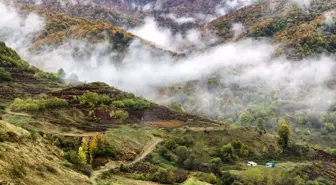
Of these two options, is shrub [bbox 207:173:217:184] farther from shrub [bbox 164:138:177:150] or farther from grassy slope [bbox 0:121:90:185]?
grassy slope [bbox 0:121:90:185]

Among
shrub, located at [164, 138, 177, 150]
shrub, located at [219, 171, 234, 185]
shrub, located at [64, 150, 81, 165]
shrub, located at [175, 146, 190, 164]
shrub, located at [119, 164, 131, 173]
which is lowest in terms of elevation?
shrub, located at [219, 171, 234, 185]

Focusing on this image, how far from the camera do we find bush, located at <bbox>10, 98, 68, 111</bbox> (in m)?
172

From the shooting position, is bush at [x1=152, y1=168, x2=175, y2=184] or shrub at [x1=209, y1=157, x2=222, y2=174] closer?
bush at [x1=152, y1=168, x2=175, y2=184]

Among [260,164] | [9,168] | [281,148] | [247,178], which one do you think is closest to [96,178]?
[9,168]

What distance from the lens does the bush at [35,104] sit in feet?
563

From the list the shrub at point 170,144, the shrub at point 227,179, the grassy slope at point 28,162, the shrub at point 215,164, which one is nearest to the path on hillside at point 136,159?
the shrub at point 170,144

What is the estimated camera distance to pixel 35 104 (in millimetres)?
175250

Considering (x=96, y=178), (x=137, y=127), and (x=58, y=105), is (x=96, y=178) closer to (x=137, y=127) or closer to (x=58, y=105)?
(x=137, y=127)

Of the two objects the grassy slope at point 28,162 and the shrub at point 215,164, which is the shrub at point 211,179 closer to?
the shrub at point 215,164

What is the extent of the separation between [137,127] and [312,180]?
86147mm

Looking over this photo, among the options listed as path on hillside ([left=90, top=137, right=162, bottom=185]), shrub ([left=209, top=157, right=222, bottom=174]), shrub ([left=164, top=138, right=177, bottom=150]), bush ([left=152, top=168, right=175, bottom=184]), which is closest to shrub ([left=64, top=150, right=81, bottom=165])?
path on hillside ([left=90, top=137, right=162, bottom=185])

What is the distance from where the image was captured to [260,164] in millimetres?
168750

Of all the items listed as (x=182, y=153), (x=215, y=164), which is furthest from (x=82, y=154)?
(x=215, y=164)

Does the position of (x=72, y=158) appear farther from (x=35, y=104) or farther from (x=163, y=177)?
(x=35, y=104)
